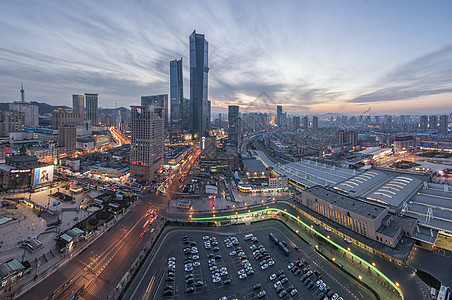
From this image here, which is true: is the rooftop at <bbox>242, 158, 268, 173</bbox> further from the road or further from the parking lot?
the road

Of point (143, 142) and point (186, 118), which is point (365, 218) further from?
point (186, 118)

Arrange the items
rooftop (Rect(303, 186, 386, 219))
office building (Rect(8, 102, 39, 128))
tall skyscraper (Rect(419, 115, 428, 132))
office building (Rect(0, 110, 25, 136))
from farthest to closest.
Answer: tall skyscraper (Rect(419, 115, 428, 132)) → office building (Rect(8, 102, 39, 128)) → office building (Rect(0, 110, 25, 136)) → rooftop (Rect(303, 186, 386, 219))

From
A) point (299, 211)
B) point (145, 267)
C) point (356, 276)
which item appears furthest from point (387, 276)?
point (145, 267)

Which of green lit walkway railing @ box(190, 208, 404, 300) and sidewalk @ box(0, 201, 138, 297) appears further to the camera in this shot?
green lit walkway railing @ box(190, 208, 404, 300)

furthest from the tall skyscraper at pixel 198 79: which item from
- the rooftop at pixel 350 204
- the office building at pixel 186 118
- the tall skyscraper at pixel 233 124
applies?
the rooftop at pixel 350 204

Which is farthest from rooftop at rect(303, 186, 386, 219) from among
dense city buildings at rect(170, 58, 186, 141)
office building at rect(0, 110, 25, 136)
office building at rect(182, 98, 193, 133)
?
office building at rect(0, 110, 25, 136)

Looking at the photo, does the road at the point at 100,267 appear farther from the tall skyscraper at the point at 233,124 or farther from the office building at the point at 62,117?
the office building at the point at 62,117
